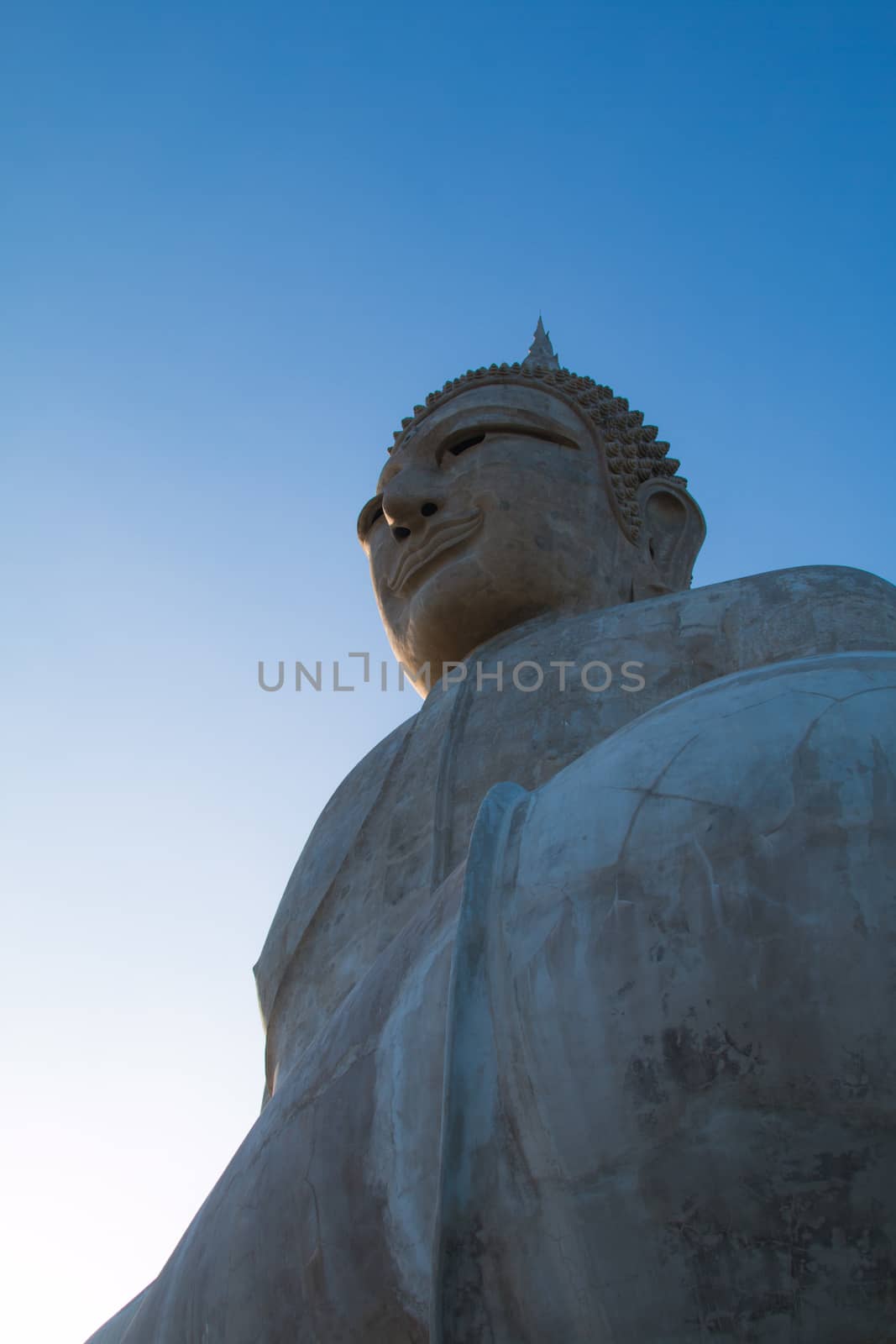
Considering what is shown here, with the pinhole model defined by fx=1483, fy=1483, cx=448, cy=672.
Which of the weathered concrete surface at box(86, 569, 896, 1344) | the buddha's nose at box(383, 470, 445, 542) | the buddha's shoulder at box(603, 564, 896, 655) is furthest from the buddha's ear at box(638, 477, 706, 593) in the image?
the weathered concrete surface at box(86, 569, 896, 1344)

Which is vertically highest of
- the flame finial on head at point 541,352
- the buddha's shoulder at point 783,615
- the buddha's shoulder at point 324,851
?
the flame finial on head at point 541,352

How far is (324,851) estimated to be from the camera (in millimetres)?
6062

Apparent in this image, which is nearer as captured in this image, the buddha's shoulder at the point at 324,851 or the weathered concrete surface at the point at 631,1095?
the weathered concrete surface at the point at 631,1095

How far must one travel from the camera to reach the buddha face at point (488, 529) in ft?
22.4

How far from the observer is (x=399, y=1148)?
3078mm

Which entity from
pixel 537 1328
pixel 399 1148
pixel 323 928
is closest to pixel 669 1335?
pixel 537 1328

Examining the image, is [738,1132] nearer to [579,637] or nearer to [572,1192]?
[572,1192]

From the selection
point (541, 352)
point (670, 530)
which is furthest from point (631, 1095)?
point (541, 352)

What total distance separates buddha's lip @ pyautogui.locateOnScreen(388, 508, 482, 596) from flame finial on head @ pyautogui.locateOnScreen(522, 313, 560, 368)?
1700 millimetres

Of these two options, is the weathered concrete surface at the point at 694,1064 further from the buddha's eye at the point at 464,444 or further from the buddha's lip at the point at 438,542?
the buddha's eye at the point at 464,444

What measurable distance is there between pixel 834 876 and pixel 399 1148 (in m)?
1.07

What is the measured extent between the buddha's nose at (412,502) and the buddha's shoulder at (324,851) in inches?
42.1

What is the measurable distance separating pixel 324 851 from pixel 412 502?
180cm

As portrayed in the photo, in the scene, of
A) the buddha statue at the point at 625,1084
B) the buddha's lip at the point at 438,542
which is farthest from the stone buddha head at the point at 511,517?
the buddha statue at the point at 625,1084
